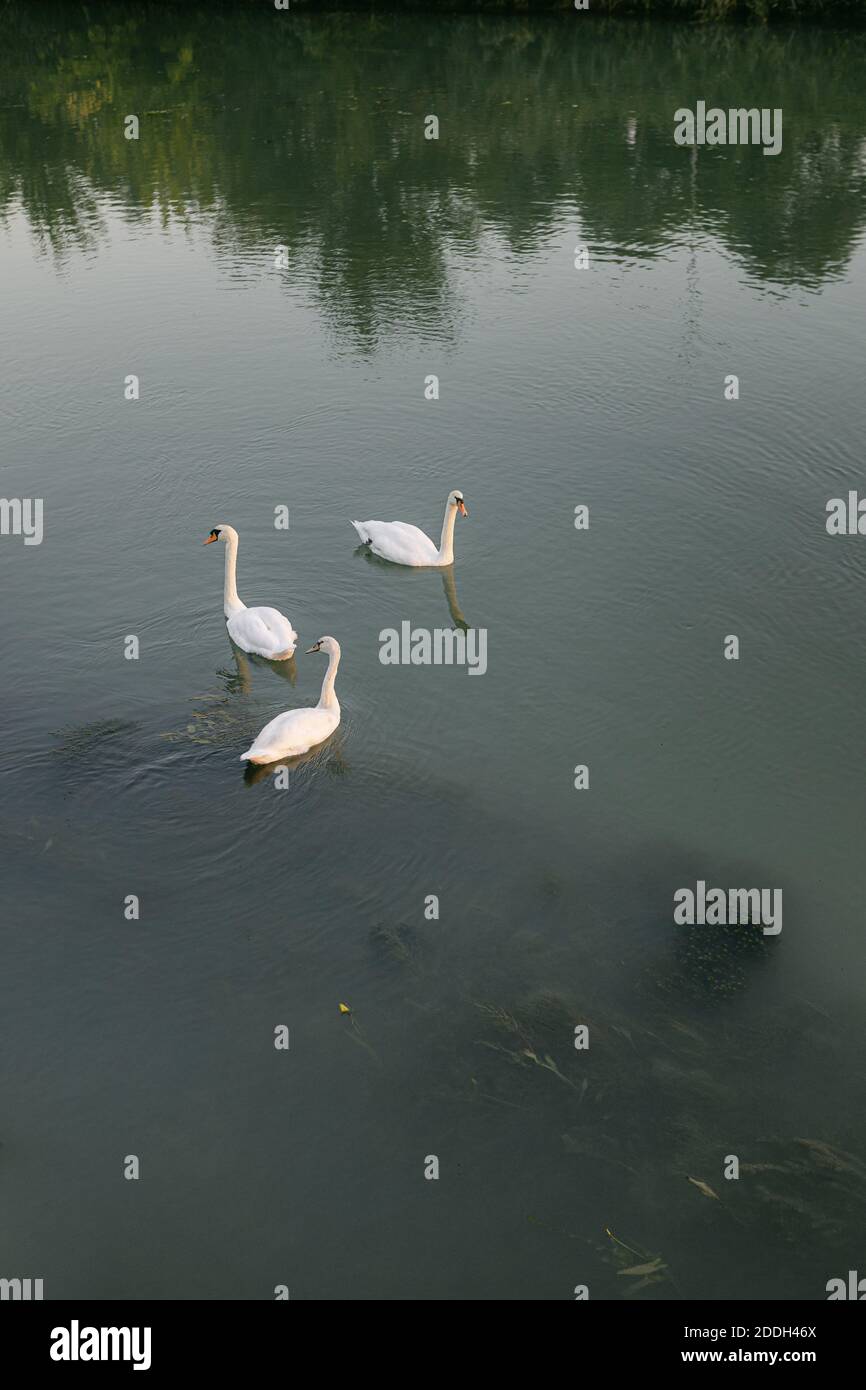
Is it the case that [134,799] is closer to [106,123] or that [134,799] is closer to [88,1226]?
[88,1226]

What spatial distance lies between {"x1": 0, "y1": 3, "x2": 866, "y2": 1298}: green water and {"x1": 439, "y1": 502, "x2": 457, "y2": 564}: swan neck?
22 centimetres

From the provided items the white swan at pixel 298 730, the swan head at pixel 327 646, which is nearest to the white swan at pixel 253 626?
the swan head at pixel 327 646

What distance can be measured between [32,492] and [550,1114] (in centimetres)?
1256

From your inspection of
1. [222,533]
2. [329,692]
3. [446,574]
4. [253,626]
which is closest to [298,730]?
[329,692]

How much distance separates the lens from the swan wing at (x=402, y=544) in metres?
17.0

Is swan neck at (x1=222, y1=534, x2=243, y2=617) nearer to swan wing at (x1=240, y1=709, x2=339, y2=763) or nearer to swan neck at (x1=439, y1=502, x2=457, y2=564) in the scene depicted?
swan wing at (x1=240, y1=709, x2=339, y2=763)

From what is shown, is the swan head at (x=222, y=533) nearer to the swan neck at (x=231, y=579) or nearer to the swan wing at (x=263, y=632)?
the swan neck at (x=231, y=579)

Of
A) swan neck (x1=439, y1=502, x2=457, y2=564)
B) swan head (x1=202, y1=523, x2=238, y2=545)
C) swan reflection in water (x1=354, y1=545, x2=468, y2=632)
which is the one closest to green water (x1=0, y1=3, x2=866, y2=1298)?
swan reflection in water (x1=354, y1=545, x2=468, y2=632)

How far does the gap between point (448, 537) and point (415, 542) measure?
0.42 m

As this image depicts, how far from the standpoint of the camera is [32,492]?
62.1ft

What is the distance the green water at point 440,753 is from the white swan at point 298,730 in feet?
0.90

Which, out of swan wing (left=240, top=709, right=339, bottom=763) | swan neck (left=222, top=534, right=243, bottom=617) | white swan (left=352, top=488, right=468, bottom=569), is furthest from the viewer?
white swan (left=352, top=488, right=468, bottom=569)

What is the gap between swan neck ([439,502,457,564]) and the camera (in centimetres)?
1697

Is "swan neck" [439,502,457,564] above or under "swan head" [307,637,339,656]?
above
